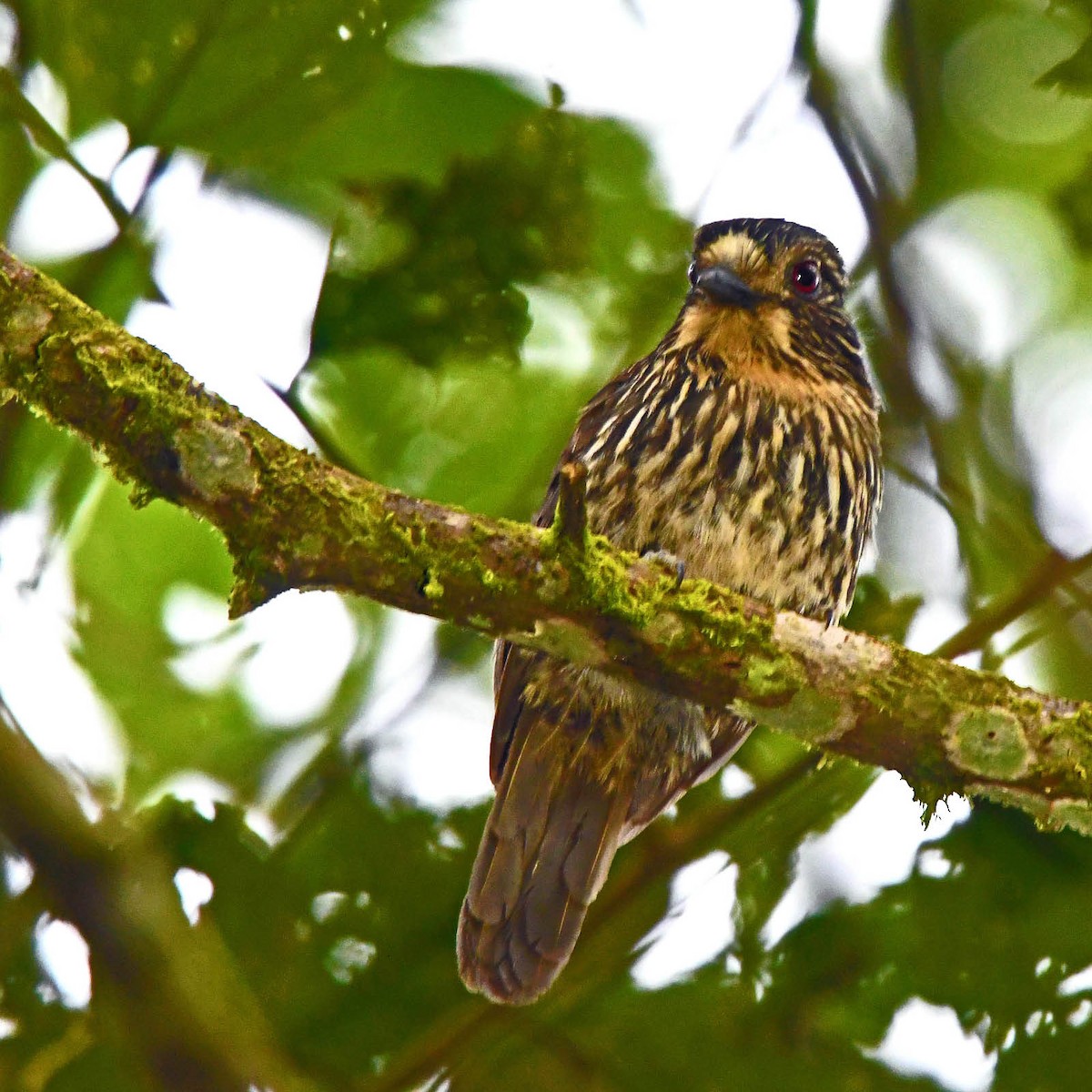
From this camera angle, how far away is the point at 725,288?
312 cm

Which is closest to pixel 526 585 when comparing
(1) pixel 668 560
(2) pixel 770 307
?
(1) pixel 668 560

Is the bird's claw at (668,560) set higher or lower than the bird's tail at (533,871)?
higher

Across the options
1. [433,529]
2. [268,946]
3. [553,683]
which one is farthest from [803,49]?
[268,946]

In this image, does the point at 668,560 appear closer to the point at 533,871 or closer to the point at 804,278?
the point at 533,871

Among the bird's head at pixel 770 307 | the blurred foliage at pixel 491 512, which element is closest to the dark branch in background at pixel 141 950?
the blurred foliage at pixel 491 512

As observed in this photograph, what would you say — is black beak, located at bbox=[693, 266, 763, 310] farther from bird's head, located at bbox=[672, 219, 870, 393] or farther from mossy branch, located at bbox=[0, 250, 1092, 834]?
mossy branch, located at bbox=[0, 250, 1092, 834]

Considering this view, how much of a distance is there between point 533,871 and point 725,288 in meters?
1.21

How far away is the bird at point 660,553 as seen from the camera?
2.87 meters

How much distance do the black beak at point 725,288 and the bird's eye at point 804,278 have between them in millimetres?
163

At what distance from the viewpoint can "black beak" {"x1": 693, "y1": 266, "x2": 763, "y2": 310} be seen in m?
3.12

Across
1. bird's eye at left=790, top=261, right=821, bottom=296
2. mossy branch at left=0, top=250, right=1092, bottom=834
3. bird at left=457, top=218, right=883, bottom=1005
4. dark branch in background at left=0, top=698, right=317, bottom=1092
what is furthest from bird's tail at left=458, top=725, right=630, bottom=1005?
bird's eye at left=790, top=261, right=821, bottom=296

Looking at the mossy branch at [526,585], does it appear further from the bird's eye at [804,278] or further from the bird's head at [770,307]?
the bird's eye at [804,278]

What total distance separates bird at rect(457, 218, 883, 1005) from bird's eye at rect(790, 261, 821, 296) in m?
0.16

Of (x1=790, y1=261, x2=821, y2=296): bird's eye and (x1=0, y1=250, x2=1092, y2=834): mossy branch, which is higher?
(x1=790, y1=261, x2=821, y2=296): bird's eye
